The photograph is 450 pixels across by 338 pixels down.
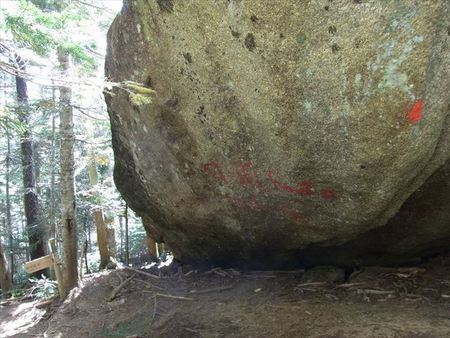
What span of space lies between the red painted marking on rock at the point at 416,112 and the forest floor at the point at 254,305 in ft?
7.13

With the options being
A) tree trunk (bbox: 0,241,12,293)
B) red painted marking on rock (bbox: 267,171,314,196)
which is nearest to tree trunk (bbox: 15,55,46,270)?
tree trunk (bbox: 0,241,12,293)

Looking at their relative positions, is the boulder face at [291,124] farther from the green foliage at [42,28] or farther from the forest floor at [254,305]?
the green foliage at [42,28]

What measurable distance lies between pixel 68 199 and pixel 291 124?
230 inches

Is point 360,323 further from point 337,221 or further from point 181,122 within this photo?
point 181,122

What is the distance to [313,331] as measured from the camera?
15.4 feet

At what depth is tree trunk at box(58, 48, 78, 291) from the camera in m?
8.52

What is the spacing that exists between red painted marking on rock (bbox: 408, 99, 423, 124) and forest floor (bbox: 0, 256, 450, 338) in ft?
7.13

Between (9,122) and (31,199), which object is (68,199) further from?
(31,199)

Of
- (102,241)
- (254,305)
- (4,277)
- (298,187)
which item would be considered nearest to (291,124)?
(298,187)

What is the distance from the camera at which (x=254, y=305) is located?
589 cm

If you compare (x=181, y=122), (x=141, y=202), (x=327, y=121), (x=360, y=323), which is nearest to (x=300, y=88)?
(x=327, y=121)

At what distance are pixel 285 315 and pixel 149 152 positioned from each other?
3454mm

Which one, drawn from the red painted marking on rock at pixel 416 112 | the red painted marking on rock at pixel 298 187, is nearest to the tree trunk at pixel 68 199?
the red painted marking on rock at pixel 298 187

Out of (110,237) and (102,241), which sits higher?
(102,241)
